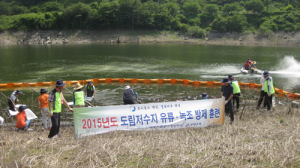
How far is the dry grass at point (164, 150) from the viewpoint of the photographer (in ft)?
17.0

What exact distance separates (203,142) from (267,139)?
A: 2017mm

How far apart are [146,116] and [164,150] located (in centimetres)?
231

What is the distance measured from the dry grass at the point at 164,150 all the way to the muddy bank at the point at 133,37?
2755 inches

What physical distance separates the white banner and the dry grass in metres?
0.36

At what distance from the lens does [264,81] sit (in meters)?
11.2

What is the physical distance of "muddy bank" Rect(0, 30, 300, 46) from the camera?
72.4m

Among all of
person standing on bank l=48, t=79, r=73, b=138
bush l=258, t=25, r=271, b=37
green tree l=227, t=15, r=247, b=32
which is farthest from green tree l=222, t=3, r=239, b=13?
person standing on bank l=48, t=79, r=73, b=138

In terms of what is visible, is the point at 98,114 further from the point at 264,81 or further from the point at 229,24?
the point at 229,24

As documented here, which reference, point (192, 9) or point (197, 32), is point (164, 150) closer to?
point (197, 32)

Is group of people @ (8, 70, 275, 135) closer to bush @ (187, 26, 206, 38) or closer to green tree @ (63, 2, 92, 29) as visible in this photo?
bush @ (187, 26, 206, 38)

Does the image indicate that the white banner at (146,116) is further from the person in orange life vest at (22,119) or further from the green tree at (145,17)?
the green tree at (145,17)

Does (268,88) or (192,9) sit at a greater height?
(192,9)

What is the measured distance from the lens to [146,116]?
7953 millimetres

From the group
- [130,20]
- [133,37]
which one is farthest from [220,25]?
[130,20]
